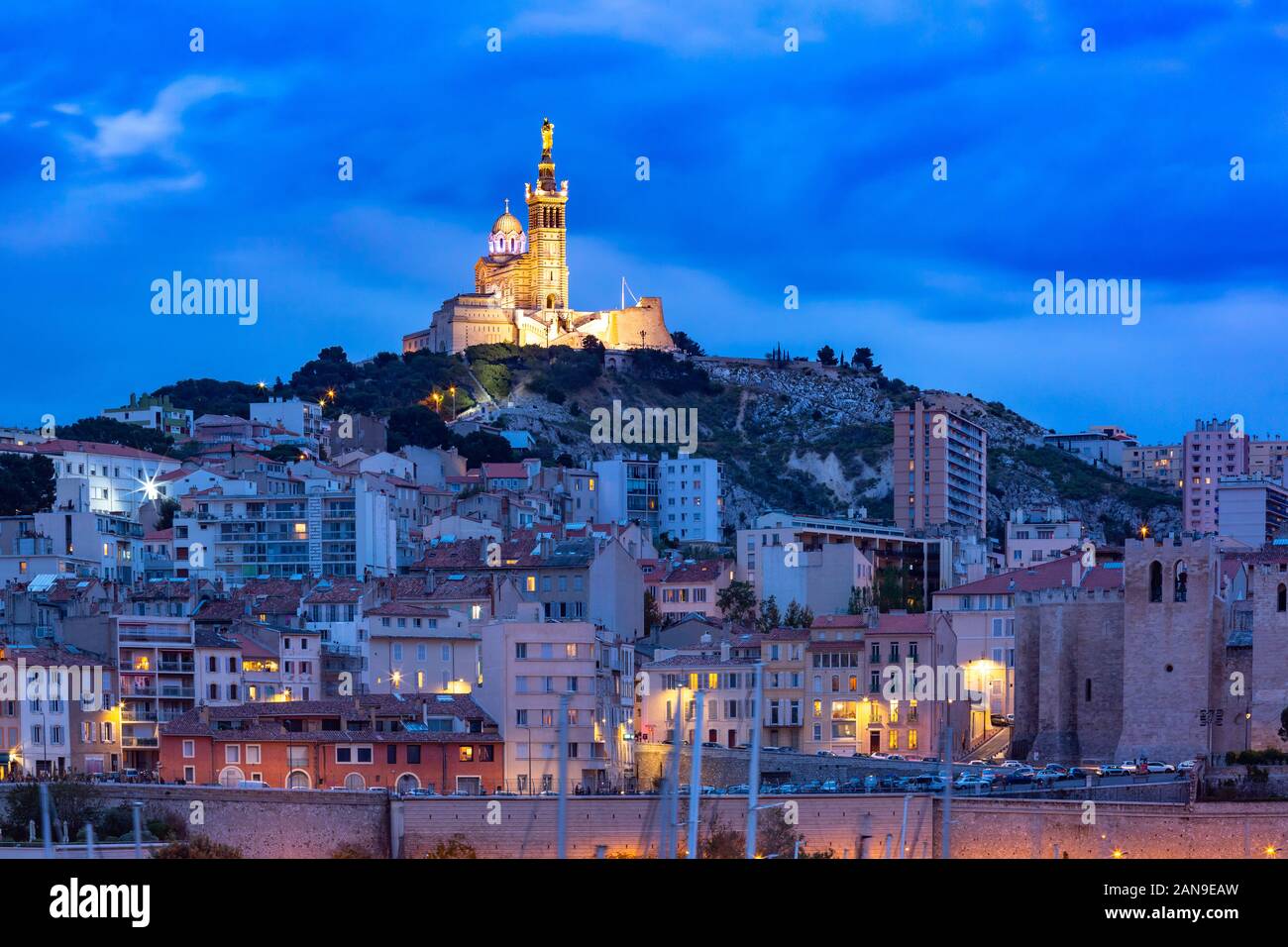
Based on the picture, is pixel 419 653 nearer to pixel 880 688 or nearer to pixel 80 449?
pixel 880 688

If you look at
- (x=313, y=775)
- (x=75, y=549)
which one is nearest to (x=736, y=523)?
(x=75, y=549)

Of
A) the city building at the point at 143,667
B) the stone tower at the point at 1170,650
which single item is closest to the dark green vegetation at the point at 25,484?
the city building at the point at 143,667

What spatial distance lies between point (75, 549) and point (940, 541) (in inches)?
1473

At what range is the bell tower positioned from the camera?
179250mm

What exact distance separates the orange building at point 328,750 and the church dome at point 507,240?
117 m

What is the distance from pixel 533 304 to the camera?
17850 centimetres

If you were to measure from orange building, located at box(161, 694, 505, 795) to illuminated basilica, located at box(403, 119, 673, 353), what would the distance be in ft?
347

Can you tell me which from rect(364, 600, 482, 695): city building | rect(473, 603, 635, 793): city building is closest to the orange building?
rect(473, 603, 635, 793): city building

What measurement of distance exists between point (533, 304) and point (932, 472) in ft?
168

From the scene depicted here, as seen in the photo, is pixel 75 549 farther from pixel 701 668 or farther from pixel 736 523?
pixel 736 523

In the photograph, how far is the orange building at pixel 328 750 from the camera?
65.5 metres

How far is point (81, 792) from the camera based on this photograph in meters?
57.8

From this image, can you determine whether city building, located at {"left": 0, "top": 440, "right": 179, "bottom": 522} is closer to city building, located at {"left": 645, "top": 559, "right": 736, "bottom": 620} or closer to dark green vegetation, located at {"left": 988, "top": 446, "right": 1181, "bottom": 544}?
city building, located at {"left": 645, "top": 559, "right": 736, "bottom": 620}

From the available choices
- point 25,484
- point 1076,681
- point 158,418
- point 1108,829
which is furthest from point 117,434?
point 1108,829
